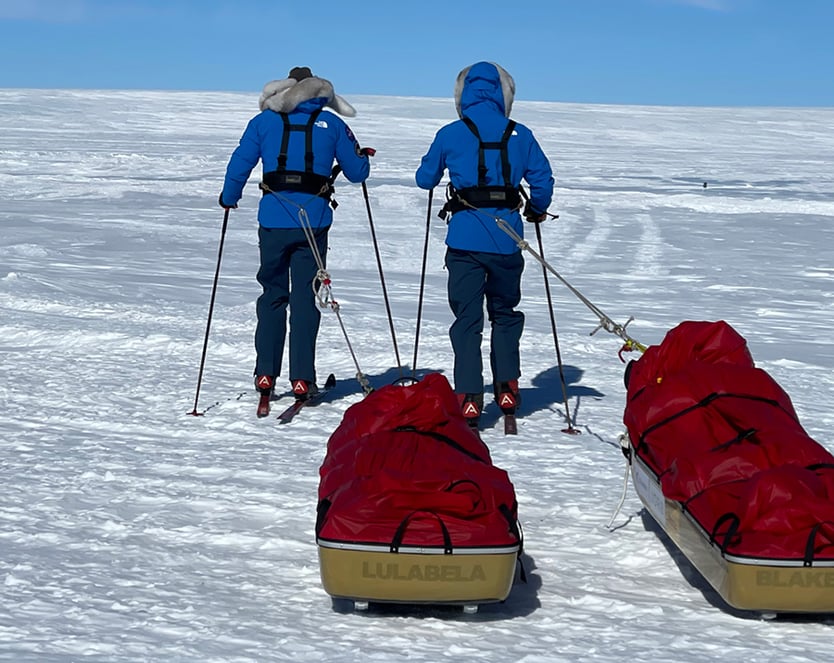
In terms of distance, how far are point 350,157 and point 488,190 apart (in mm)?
913

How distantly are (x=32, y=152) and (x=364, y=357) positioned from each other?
2124 cm

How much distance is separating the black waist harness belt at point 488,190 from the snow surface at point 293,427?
3.89 feet

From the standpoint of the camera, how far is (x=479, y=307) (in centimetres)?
575

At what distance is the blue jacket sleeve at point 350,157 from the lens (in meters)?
6.02

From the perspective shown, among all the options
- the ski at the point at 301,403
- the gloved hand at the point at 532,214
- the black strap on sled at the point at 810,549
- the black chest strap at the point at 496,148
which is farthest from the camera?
the ski at the point at 301,403

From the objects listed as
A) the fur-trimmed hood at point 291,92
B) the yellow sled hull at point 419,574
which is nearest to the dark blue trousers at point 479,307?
the fur-trimmed hood at point 291,92

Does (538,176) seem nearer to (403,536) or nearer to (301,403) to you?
(301,403)

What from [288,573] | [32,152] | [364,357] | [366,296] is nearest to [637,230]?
[366,296]

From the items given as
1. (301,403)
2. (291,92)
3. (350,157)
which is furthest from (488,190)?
(301,403)

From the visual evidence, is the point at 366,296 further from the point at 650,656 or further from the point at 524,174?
the point at 650,656

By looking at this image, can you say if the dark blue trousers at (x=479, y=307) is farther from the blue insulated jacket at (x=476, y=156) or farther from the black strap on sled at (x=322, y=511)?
the black strap on sled at (x=322, y=511)

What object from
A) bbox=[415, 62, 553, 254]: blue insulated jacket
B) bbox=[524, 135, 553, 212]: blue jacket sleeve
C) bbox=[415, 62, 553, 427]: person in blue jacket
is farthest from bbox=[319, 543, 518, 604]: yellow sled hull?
bbox=[524, 135, 553, 212]: blue jacket sleeve

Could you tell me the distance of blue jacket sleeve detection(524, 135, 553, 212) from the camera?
5.68m

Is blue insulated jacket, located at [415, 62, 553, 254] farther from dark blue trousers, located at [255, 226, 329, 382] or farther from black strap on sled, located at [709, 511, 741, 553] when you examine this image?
black strap on sled, located at [709, 511, 741, 553]
